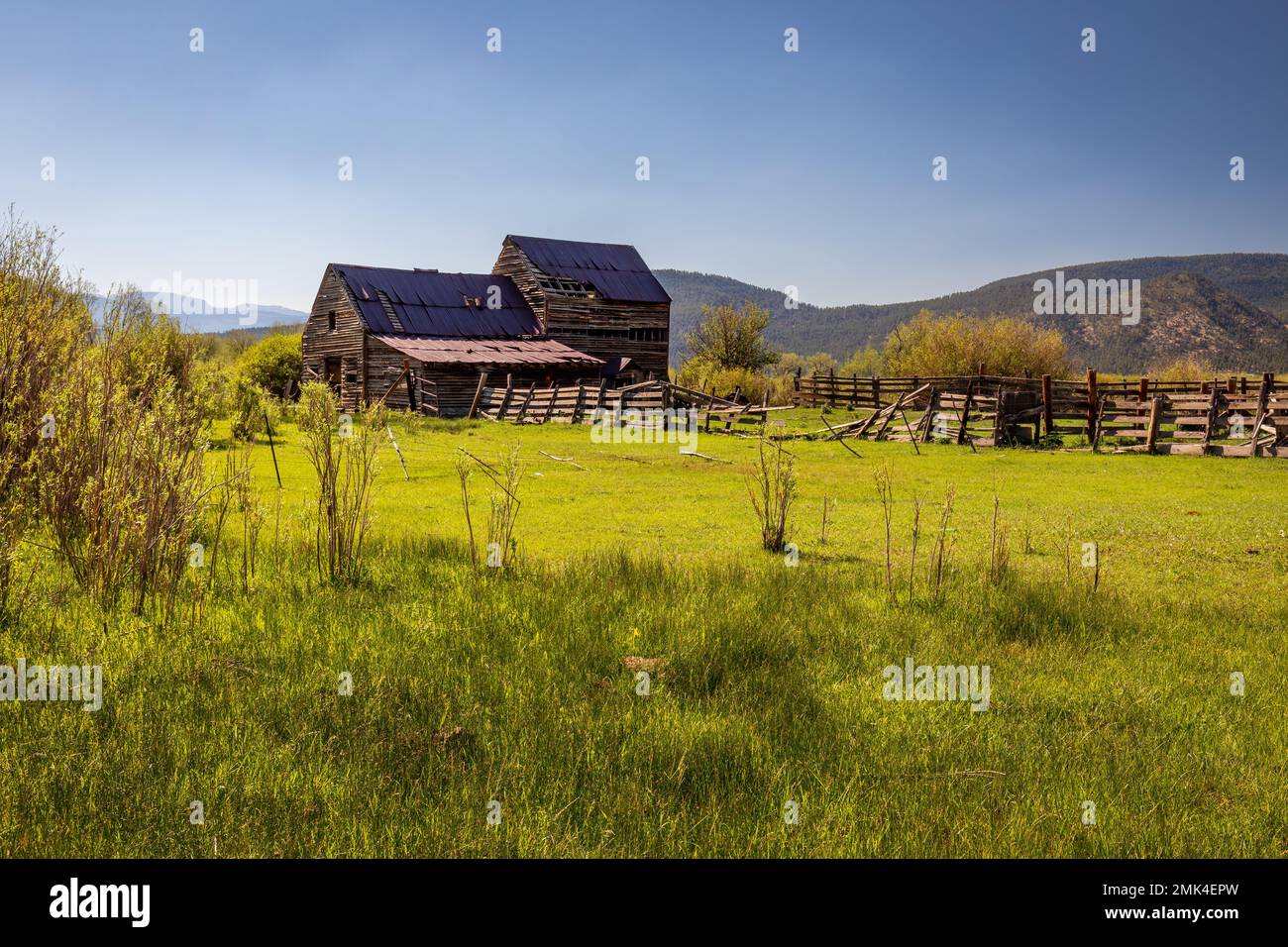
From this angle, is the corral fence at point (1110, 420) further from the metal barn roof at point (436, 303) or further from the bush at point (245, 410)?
the metal barn roof at point (436, 303)

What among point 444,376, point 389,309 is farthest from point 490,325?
point 444,376

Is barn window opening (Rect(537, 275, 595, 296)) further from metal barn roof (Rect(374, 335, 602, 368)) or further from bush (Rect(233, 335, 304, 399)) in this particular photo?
bush (Rect(233, 335, 304, 399))

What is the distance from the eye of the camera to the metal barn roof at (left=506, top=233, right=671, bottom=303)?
48406mm

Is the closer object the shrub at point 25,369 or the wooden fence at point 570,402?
the shrub at point 25,369

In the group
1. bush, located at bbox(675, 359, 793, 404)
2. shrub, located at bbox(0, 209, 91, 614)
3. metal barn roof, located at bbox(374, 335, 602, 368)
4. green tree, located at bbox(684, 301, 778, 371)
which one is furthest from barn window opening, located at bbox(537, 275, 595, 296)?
shrub, located at bbox(0, 209, 91, 614)

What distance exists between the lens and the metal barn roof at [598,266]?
48.4 m

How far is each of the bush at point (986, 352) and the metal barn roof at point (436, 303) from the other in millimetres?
28741

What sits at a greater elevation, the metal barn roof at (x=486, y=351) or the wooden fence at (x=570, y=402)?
the metal barn roof at (x=486, y=351)

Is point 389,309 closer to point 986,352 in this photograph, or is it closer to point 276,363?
point 276,363

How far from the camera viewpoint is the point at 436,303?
44688 millimetres

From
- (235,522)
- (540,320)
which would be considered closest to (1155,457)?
(235,522)

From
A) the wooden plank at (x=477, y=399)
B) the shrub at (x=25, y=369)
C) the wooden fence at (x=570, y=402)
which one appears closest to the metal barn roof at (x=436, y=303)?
the wooden plank at (x=477, y=399)
